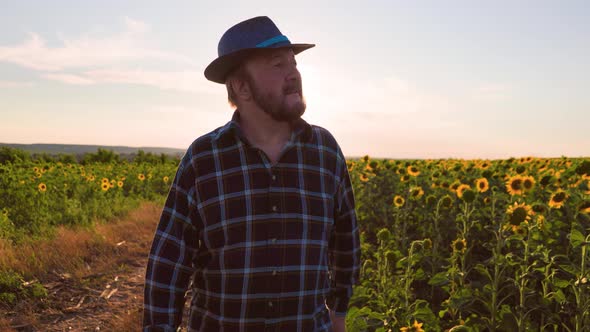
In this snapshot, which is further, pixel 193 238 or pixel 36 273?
pixel 36 273

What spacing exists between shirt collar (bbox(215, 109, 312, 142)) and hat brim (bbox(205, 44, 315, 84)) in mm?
176

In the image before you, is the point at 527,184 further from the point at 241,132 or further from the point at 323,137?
the point at 241,132

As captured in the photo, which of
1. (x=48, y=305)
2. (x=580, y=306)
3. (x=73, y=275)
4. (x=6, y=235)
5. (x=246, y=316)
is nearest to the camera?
(x=246, y=316)

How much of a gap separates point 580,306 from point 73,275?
543 centimetres

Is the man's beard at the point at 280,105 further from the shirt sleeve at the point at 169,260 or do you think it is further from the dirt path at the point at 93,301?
the dirt path at the point at 93,301

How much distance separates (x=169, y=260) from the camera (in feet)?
6.90

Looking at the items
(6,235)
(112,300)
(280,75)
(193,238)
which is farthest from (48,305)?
(280,75)

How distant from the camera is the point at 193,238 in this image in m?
2.18

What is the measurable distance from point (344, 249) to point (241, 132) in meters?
0.73

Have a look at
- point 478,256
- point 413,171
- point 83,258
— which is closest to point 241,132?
point 478,256

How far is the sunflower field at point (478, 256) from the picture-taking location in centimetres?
373

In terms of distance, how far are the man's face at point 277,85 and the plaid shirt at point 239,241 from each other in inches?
5.3

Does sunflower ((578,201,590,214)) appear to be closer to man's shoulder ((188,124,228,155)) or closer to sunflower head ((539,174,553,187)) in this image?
sunflower head ((539,174,553,187))

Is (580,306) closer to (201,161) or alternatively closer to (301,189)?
(301,189)
